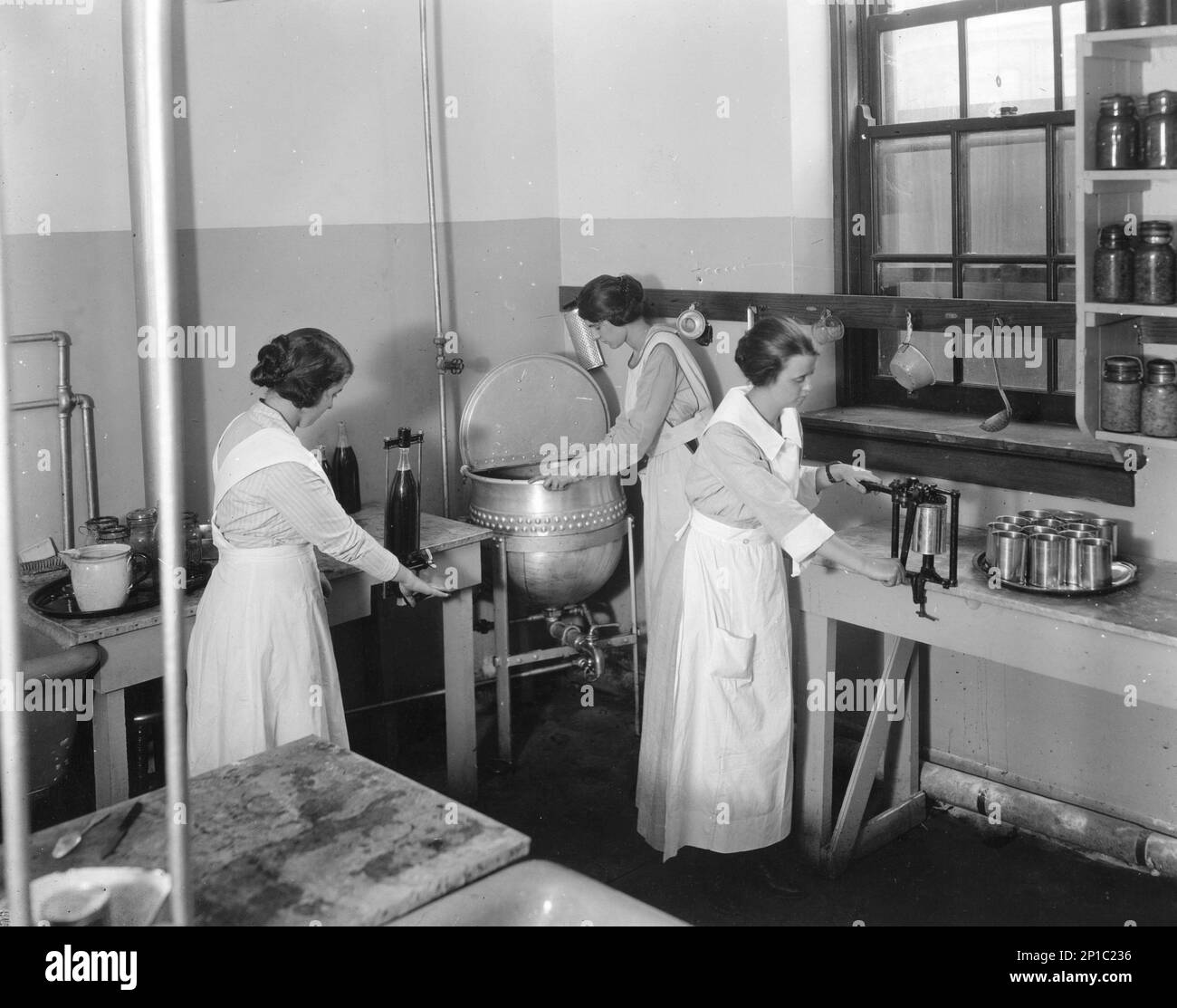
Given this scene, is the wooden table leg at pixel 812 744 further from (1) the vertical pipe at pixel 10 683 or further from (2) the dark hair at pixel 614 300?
(1) the vertical pipe at pixel 10 683

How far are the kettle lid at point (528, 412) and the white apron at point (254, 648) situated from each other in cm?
144

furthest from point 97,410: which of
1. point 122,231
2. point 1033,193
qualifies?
point 1033,193

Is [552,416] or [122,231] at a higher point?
[122,231]

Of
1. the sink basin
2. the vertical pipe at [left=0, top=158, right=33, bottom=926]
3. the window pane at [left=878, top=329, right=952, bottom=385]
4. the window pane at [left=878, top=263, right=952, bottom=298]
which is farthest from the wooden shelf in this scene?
the vertical pipe at [left=0, top=158, right=33, bottom=926]

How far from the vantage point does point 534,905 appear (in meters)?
1.89

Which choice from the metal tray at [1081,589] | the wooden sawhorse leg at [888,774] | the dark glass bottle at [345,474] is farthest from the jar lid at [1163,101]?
the dark glass bottle at [345,474]

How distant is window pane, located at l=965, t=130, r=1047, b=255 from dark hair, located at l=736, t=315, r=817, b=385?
36.3 inches

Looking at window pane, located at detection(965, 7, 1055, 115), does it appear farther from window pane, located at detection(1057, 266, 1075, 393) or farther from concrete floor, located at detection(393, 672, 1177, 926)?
concrete floor, located at detection(393, 672, 1177, 926)

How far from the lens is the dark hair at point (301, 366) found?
3232mm

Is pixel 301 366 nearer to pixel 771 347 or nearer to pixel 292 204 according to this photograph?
pixel 771 347

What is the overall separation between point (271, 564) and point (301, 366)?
0.52m

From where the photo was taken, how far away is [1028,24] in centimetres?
378
